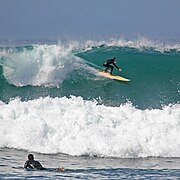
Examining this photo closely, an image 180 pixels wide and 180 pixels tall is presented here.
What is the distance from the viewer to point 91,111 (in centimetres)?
1659

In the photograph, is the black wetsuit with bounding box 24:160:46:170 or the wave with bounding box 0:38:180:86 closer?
the black wetsuit with bounding box 24:160:46:170

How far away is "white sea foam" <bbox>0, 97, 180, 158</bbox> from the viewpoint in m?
14.6

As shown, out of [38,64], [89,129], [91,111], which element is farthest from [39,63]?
[89,129]

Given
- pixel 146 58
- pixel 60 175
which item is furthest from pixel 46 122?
pixel 146 58

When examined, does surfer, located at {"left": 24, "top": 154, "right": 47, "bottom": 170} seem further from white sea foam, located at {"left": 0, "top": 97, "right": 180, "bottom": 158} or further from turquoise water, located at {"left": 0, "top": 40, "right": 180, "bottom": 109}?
turquoise water, located at {"left": 0, "top": 40, "right": 180, "bottom": 109}

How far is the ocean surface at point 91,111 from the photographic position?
526 inches

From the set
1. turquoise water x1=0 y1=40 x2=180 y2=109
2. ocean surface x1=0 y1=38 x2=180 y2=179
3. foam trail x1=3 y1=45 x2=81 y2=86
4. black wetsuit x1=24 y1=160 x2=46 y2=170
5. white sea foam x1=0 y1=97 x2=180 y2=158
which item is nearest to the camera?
black wetsuit x1=24 y1=160 x2=46 y2=170

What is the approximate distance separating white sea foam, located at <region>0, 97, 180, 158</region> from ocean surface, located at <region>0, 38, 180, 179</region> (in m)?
0.03

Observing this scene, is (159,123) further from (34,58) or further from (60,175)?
(34,58)

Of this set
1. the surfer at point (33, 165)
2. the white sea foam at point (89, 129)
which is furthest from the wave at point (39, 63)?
the surfer at point (33, 165)

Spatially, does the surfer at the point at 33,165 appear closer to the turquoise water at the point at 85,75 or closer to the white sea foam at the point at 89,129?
the white sea foam at the point at 89,129

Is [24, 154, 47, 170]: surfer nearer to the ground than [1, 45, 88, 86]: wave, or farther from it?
nearer to the ground

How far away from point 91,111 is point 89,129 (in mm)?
1234

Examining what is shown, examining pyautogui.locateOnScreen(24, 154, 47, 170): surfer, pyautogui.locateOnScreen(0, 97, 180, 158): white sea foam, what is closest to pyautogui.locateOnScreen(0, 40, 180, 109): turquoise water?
pyautogui.locateOnScreen(0, 97, 180, 158): white sea foam
